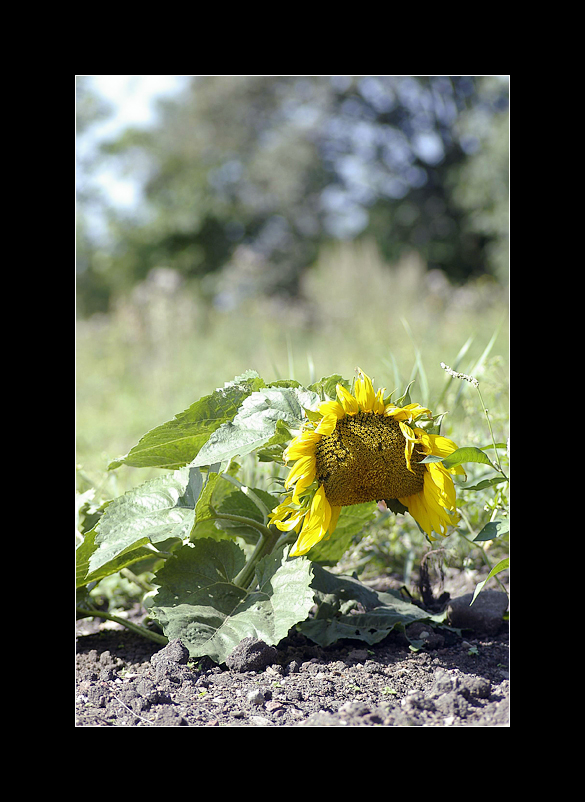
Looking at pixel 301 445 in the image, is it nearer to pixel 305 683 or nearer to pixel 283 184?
pixel 305 683

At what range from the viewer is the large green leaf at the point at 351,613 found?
60.6 inches

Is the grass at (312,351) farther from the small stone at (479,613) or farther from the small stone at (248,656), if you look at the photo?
the small stone at (248,656)

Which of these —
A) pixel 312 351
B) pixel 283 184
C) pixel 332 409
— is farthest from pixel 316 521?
pixel 283 184

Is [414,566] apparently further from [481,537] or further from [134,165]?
[134,165]

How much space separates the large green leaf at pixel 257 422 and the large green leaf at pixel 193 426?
8 centimetres

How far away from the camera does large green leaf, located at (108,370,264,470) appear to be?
1.44 metres

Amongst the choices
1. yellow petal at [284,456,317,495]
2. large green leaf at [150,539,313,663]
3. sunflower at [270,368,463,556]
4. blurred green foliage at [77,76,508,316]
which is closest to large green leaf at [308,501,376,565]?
large green leaf at [150,539,313,663]

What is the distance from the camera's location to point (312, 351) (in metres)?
6.07

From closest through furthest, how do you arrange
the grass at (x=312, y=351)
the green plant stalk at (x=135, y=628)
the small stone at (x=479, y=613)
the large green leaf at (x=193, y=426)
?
the large green leaf at (x=193, y=426), the green plant stalk at (x=135, y=628), the small stone at (x=479, y=613), the grass at (x=312, y=351)

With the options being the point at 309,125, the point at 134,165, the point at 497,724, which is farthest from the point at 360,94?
the point at 497,724

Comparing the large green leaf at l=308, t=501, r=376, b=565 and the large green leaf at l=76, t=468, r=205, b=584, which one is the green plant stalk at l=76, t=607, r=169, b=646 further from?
the large green leaf at l=308, t=501, r=376, b=565

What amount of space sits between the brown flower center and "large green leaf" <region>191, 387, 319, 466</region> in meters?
0.09

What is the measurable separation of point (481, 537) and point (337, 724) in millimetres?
428

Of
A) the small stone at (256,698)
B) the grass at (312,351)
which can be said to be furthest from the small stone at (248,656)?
the grass at (312,351)
